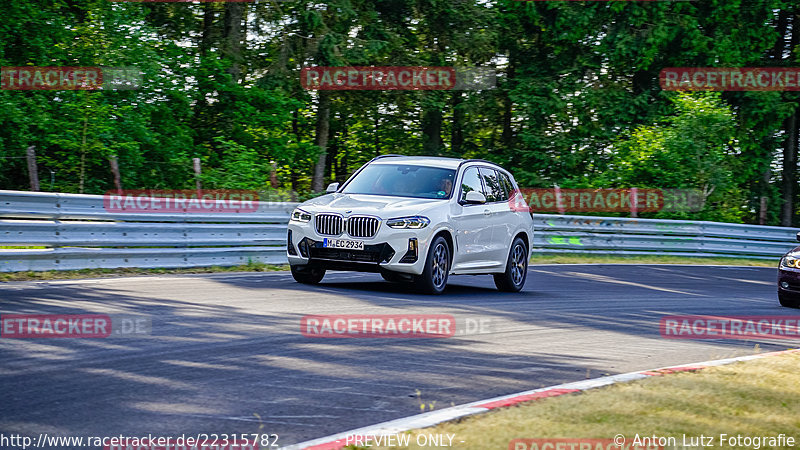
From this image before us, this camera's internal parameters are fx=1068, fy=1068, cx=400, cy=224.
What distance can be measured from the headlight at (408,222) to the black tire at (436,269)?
0.32 metres

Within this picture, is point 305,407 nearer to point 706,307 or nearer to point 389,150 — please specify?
point 706,307

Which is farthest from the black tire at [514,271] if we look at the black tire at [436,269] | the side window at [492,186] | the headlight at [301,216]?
the headlight at [301,216]

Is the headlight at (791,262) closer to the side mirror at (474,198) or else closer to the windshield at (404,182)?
the side mirror at (474,198)

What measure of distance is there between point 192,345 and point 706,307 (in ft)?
28.3

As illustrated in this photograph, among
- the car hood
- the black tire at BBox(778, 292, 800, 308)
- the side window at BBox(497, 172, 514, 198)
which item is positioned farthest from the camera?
the side window at BBox(497, 172, 514, 198)

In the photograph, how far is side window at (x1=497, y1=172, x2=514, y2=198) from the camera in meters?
15.6

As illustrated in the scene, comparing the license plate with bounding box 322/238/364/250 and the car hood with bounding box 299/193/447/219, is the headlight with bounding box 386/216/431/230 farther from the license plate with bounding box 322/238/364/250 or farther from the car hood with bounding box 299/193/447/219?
the license plate with bounding box 322/238/364/250

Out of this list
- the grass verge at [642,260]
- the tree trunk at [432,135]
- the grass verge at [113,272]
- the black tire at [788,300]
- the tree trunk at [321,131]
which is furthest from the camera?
the tree trunk at [432,135]

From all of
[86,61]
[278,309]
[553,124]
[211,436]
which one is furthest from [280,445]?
[553,124]

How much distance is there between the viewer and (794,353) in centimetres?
940

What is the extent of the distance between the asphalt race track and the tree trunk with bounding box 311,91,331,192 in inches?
757

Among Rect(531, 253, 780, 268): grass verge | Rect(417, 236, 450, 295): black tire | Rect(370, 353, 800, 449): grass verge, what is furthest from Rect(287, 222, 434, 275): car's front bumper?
Rect(531, 253, 780, 268): grass verge

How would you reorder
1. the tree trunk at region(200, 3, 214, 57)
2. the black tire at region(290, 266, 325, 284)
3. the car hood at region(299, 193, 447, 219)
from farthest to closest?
1. the tree trunk at region(200, 3, 214, 57)
2. the black tire at region(290, 266, 325, 284)
3. the car hood at region(299, 193, 447, 219)

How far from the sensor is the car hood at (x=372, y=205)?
43.0ft
